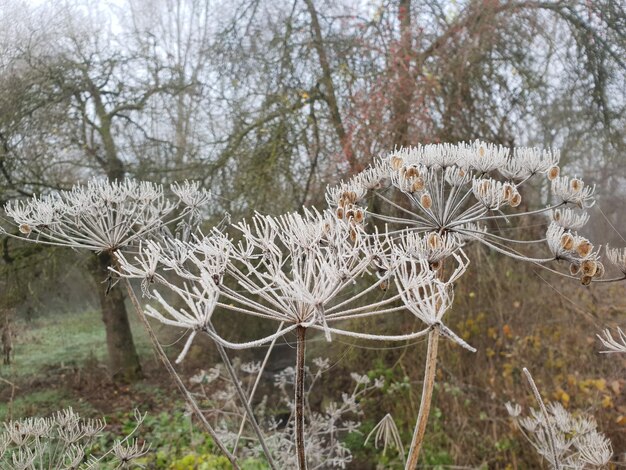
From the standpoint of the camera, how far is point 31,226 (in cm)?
151

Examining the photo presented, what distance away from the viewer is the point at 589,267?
1.26 m

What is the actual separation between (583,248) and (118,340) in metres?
5.95

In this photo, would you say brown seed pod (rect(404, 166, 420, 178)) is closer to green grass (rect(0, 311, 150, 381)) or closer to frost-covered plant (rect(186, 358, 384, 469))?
frost-covered plant (rect(186, 358, 384, 469))

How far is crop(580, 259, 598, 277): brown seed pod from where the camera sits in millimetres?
1250

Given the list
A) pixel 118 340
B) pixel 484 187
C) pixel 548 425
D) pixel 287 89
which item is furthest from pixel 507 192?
pixel 118 340

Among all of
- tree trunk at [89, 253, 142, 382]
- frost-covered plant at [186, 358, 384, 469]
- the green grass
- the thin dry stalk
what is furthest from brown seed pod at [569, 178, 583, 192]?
tree trunk at [89, 253, 142, 382]

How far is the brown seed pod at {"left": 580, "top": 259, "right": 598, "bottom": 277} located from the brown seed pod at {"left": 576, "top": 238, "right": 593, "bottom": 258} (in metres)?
0.02

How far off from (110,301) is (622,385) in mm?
5323

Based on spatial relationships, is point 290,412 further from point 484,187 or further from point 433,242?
point 433,242

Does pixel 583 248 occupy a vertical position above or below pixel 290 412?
above

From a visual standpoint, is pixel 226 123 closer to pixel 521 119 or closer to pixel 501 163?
pixel 521 119

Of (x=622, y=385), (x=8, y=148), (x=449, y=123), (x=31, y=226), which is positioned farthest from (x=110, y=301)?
(x=622, y=385)

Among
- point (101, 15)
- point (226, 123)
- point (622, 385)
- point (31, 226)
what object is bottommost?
point (622, 385)

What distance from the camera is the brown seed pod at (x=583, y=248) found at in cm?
127
